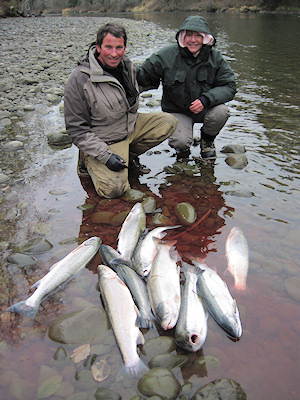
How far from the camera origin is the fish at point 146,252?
3.54 meters

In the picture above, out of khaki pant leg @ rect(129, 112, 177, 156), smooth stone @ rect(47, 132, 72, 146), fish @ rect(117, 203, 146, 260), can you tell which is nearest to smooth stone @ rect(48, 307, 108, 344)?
fish @ rect(117, 203, 146, 260)

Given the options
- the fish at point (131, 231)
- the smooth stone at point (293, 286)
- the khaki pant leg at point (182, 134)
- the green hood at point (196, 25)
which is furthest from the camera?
the khaki pant leg at point (182, 134)

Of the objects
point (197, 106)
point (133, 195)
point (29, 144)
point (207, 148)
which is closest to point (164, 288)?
point (133, 195)

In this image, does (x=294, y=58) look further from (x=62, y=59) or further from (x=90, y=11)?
(x=90, y=11)

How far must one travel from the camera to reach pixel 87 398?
2498 mm

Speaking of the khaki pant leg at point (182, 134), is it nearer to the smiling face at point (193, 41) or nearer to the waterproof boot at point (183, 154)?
the waterproof boot at point (183, 154)

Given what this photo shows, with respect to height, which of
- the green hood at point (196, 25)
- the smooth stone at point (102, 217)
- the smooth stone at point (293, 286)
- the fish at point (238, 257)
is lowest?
the smooth stone at point (102, 217)

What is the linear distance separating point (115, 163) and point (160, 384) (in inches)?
119

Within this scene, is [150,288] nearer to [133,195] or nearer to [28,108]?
[133,195]

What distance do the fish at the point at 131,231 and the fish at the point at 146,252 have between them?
7 cm

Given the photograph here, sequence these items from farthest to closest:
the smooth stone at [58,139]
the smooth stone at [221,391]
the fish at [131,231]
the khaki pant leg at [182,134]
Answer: the smooth stone at [58,139], the khaki pant leg at [182,134], the fish at [131,231], the smooth stone at [221,391]

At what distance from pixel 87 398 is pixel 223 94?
15.9 feet

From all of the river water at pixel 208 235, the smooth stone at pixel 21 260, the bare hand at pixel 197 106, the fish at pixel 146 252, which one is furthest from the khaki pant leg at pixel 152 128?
the smooth stone at pixel 21 260

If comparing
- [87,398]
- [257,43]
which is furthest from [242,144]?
[257,43]
